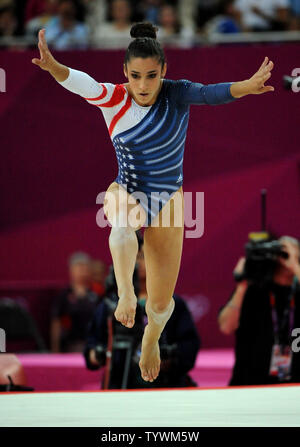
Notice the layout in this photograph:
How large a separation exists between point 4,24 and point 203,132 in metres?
2.60

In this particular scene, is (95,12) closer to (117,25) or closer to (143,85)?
(117,25)

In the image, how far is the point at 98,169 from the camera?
21.4ft

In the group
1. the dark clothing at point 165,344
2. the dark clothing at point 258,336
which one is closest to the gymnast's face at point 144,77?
the dark clothing at point 165,344

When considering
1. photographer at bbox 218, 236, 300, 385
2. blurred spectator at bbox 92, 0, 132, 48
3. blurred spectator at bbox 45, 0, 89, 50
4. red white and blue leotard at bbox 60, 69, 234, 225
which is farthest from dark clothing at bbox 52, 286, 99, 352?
red white and blue leotard at bbox 60, 69, 234, 225

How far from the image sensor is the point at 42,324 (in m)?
7.94

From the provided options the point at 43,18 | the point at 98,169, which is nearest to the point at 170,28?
the point at 43,18

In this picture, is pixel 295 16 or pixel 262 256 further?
pixel 295 16

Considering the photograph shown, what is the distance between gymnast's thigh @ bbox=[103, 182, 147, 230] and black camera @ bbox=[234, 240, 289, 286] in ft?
3.76

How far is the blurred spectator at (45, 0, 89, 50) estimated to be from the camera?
269 inches

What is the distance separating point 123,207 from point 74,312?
3191 mm

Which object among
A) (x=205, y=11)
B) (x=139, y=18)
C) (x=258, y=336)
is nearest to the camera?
(x=258, y=336)

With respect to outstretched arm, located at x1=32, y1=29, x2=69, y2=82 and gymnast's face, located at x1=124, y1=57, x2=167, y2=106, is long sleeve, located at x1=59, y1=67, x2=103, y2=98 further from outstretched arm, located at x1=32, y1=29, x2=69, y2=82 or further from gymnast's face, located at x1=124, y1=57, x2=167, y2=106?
gymnast's face, located at x1=124, y1=57, x2=167, y2=106
